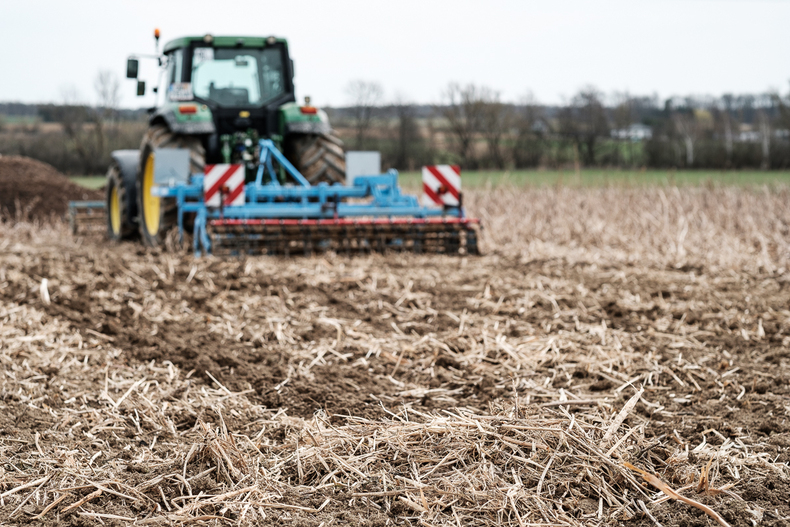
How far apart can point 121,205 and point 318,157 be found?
234 centimetres

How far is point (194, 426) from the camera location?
8.78 ft

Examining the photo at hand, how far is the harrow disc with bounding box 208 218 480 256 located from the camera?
6.52 m

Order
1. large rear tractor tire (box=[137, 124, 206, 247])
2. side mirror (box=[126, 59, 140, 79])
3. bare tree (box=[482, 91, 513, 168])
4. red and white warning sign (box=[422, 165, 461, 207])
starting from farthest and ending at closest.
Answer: bare tree (box=[482, 91, 513, 168]), side mirror (box=[126, 59, 140, 79]), red and white warning sign (box=[422, 165, 461, 207]), large rear tractor tire (box=[137, 124, 206, 247])

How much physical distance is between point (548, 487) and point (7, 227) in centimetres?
1047

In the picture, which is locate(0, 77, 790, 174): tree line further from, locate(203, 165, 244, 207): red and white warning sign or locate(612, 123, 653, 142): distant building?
locate(203, 165, 244, 207): red and white warning sign

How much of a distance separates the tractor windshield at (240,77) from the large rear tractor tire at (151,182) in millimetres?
653

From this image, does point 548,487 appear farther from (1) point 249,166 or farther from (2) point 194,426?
(1) point 249,166

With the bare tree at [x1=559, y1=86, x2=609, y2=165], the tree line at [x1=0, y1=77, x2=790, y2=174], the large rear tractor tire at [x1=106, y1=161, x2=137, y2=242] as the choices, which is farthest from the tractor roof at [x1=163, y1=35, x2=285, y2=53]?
the bare tree at [x1=559, y1=86, x2=609, y2=165]

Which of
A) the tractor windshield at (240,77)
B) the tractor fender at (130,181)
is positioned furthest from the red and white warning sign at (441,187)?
the tractor fender at (130,181)

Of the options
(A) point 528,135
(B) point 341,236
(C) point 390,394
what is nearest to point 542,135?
(A) point 528,135

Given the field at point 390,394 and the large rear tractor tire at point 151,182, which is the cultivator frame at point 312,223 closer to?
the large rear tractor tire at point 151,182

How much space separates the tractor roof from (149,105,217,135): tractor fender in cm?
75

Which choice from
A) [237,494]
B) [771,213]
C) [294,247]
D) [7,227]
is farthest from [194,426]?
[7,227]

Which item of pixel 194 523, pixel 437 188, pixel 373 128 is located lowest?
pixel 194 523
